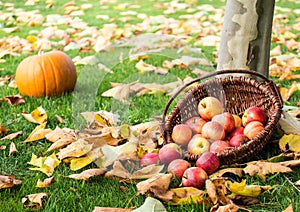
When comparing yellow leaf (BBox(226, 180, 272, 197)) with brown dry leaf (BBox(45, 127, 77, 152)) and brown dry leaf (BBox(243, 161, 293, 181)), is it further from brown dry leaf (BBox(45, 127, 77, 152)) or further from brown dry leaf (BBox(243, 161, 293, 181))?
brown dry leaf (BBox(45, 127, 77, 152))

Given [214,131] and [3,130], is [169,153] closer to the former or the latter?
[214,131]

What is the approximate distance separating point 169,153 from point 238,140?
13.4 inches

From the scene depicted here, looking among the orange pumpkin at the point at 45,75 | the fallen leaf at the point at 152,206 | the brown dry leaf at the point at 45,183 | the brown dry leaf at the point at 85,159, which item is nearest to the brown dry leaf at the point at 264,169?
the fallen leaf at the point at 152,206

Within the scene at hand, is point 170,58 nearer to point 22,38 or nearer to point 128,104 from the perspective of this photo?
point 128,104

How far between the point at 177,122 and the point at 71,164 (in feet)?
2.06

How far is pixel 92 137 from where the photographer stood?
2.59 m

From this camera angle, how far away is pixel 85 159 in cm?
→ 242

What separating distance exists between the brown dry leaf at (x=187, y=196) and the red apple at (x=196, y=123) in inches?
21.9

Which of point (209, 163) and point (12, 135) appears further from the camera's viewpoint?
point (12, 135)

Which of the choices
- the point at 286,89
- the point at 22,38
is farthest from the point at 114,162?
the point at 22,38

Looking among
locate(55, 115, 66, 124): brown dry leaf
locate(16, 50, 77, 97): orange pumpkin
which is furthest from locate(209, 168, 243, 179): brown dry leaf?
locate(16, 50, 77, 97): orange pumpkin

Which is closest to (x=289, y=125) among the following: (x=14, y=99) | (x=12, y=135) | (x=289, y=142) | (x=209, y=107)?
(x=289, y=142)

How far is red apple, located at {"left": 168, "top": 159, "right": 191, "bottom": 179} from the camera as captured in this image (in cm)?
221

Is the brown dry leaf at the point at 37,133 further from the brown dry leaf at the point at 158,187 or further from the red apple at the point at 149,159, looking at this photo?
the brown dry leaf at the point at 158,187
